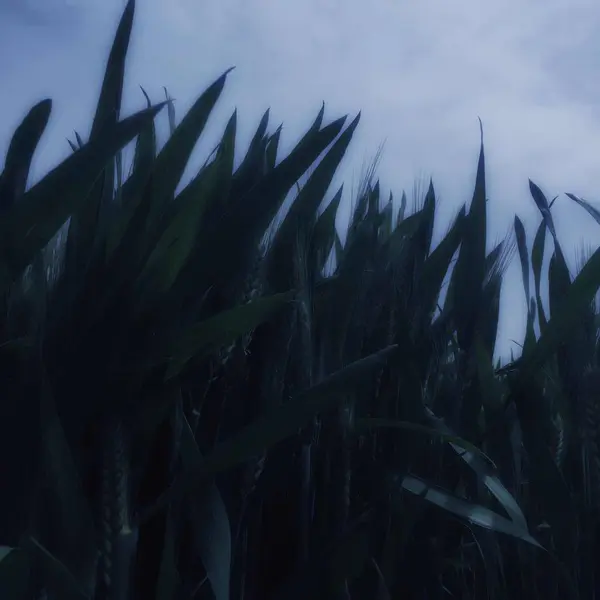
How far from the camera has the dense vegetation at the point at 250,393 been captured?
0.56m

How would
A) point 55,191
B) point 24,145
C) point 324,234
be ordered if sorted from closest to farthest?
point 55,191
point 24,145
point 324,234

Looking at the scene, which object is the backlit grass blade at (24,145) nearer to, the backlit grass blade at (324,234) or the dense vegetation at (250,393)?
the dense vegetation at (250,393)

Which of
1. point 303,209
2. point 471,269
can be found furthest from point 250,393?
point 471,269

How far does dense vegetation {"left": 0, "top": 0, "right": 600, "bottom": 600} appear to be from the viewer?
56cm

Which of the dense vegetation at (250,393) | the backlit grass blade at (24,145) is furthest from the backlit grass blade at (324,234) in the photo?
the backlit grass blade at (24,145)

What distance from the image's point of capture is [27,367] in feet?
1.85

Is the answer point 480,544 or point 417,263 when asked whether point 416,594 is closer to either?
point 480,544

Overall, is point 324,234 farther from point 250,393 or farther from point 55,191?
point 55,191

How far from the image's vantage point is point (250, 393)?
27.7 inches

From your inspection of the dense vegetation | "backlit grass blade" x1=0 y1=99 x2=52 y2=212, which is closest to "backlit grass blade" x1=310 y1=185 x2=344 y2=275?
the dense vegetation

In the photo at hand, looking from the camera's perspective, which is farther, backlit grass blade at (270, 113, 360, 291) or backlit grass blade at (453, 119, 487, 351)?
backlit grass blade at (453, 119, 487, 351)

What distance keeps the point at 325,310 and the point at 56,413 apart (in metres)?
0.29

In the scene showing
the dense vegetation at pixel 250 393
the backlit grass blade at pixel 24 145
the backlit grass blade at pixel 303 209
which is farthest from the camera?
the backlit grass blade at pixel 303 209

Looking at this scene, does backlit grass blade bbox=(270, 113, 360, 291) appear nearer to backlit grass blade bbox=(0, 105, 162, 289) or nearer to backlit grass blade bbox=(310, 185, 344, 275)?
backlit grass blade bbox=(310, 185, 344, 275)
